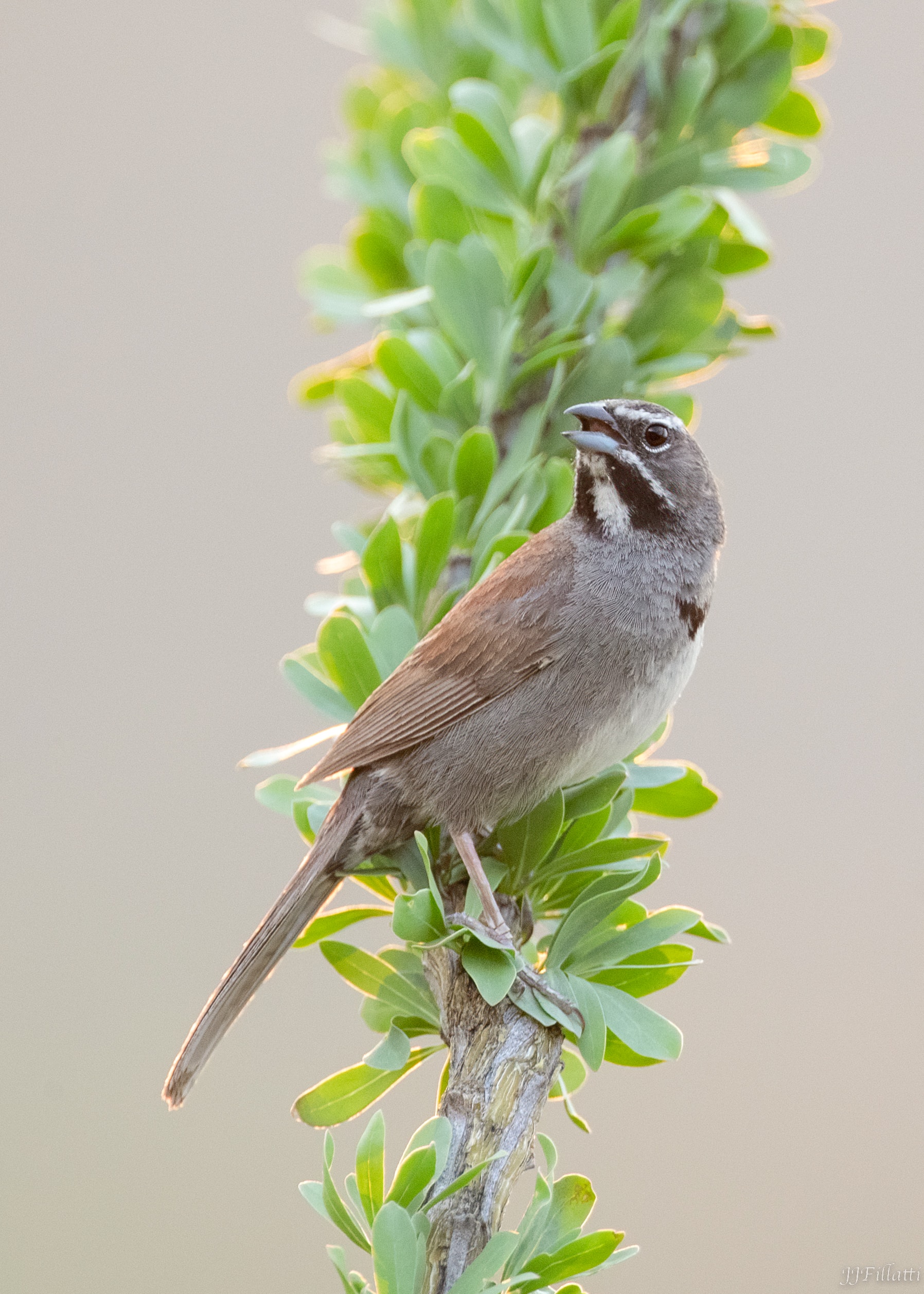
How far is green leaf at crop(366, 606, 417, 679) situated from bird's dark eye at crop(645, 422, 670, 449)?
1.37 feet

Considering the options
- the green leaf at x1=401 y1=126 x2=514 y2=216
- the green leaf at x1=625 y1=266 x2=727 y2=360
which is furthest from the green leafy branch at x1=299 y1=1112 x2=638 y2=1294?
the green leaf at x1=401 y1=126 x2=514 y2=216

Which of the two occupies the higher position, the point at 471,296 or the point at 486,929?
the point at 471,296

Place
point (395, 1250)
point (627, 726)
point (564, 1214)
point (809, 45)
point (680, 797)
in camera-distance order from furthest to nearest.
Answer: point (809, 45)
point (627, 726)
point (680, 797)
point (564, 1214)
point (395, 1250)

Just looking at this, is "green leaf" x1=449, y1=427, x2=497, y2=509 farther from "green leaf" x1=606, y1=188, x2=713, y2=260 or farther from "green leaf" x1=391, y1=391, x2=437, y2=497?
"green leaf" x1=606, y1=188, x2=713, y2=260

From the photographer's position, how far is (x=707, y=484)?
1.69 meters

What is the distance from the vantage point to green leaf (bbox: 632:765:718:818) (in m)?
1.32

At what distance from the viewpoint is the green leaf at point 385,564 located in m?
1.33

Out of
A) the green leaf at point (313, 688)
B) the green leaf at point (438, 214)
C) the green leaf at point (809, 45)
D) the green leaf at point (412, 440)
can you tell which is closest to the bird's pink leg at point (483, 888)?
the green leaf at point (313, 688)

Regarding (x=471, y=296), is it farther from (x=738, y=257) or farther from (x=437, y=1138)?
(x=437, y=1138)

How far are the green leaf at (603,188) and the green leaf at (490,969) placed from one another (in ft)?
2.89

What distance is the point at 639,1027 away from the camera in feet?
3.53

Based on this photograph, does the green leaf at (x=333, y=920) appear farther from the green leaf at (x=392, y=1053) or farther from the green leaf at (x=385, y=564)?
the green leaf at (x=385, y=564)

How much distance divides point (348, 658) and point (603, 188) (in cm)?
66

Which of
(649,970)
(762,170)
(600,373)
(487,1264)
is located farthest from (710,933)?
(762,170)
